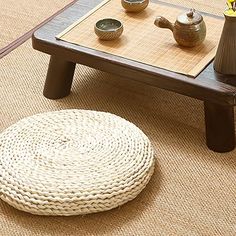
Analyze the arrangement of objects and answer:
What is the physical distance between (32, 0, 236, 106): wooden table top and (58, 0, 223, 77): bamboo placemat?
1.1 inches

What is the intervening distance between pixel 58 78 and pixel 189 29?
0.59 metres

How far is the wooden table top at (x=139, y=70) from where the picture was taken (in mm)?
2006

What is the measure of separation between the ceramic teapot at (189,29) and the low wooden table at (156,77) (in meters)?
0.14

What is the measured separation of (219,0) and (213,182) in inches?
56.0

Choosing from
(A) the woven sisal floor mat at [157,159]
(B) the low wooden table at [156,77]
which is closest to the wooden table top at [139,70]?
(B) the low wooden table at [156,77]

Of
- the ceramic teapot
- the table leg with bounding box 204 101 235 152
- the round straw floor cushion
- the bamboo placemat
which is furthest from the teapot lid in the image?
the round straw floor cushion

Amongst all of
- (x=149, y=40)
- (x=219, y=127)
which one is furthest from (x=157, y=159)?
(x=149, y=40)

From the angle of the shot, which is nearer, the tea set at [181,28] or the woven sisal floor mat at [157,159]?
the woven sisal floor mat at [157,159]

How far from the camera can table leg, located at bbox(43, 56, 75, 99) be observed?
93.9 inches

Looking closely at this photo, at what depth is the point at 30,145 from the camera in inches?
81.2

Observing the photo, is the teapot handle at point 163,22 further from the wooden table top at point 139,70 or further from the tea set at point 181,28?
the wooden table top at point 139,70

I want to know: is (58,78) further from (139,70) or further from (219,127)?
(219,127)

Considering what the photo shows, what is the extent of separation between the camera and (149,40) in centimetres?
228

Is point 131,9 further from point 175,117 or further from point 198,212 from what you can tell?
point 198,212
